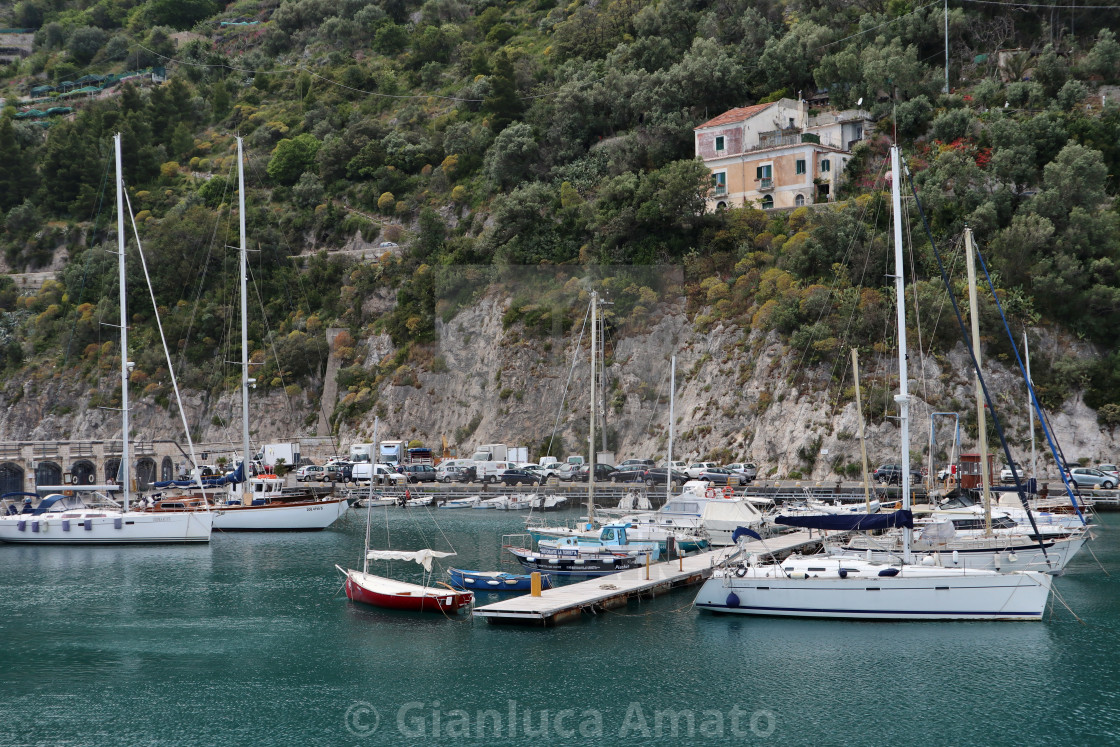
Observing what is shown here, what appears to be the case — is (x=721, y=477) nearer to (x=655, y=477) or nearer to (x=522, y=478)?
(x=655, y=477)

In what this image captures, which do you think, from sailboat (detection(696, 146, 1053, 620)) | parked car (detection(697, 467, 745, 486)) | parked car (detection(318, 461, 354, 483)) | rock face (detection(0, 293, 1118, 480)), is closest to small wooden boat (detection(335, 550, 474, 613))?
sailboat (detection(696, 146, 1053, 620))

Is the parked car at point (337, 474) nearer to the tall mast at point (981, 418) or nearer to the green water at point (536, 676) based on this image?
the green water at point (536, 676)

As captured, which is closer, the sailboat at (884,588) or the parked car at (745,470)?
the sailboat at (884,588)

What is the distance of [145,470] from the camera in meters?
74.4

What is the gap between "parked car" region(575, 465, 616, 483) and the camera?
210 ft

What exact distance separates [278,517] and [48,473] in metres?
24.5

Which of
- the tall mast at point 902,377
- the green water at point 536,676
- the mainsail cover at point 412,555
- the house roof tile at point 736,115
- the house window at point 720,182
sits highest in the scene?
the house roof tile at point 736,115

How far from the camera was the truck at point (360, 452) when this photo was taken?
74.9 metres

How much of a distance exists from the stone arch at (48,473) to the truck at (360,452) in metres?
19.5

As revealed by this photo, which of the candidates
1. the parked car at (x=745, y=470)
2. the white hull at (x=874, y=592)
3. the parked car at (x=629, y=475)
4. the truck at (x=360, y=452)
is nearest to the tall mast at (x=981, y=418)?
the white hull at (x=874, y=592)

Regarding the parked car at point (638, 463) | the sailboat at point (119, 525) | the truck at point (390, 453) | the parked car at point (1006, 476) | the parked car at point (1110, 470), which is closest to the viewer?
the sailboat at point (119, 525)

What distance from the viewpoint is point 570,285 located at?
77.3m

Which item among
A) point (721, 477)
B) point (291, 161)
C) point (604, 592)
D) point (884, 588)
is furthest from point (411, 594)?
point (291, 161)

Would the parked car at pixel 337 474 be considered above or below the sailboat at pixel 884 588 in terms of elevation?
above
